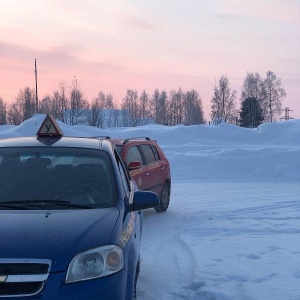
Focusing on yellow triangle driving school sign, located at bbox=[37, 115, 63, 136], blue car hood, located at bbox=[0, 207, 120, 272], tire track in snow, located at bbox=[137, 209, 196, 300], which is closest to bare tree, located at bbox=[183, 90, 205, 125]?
tire track in snow, located at bbox=[137, 209, 196, 300]

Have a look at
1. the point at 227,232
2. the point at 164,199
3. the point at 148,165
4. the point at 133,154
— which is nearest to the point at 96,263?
the point at 227,232

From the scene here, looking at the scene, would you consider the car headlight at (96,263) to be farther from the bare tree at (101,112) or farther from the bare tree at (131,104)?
the bare tree at (131,104)

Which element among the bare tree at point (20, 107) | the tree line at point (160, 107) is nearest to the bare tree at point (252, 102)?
the tree line at point (160, 107)

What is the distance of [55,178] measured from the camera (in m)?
5.07

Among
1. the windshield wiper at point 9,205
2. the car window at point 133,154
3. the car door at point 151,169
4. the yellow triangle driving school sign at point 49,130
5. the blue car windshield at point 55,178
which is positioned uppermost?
the yellow triangle driving school sign at point 49,130

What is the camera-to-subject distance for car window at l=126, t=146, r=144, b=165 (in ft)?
34.5

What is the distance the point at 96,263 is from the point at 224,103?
84914 mm

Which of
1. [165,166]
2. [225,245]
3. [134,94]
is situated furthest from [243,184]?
[134,94]

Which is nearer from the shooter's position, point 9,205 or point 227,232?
point 9,205

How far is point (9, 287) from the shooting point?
3.62m

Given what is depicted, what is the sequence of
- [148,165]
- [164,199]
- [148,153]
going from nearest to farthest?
[148,165] → [148,153] → [164,199]

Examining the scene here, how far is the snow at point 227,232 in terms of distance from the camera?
20.0ft

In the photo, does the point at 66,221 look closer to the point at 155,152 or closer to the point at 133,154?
the point at 133,154

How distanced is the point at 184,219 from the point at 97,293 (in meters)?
6.98
